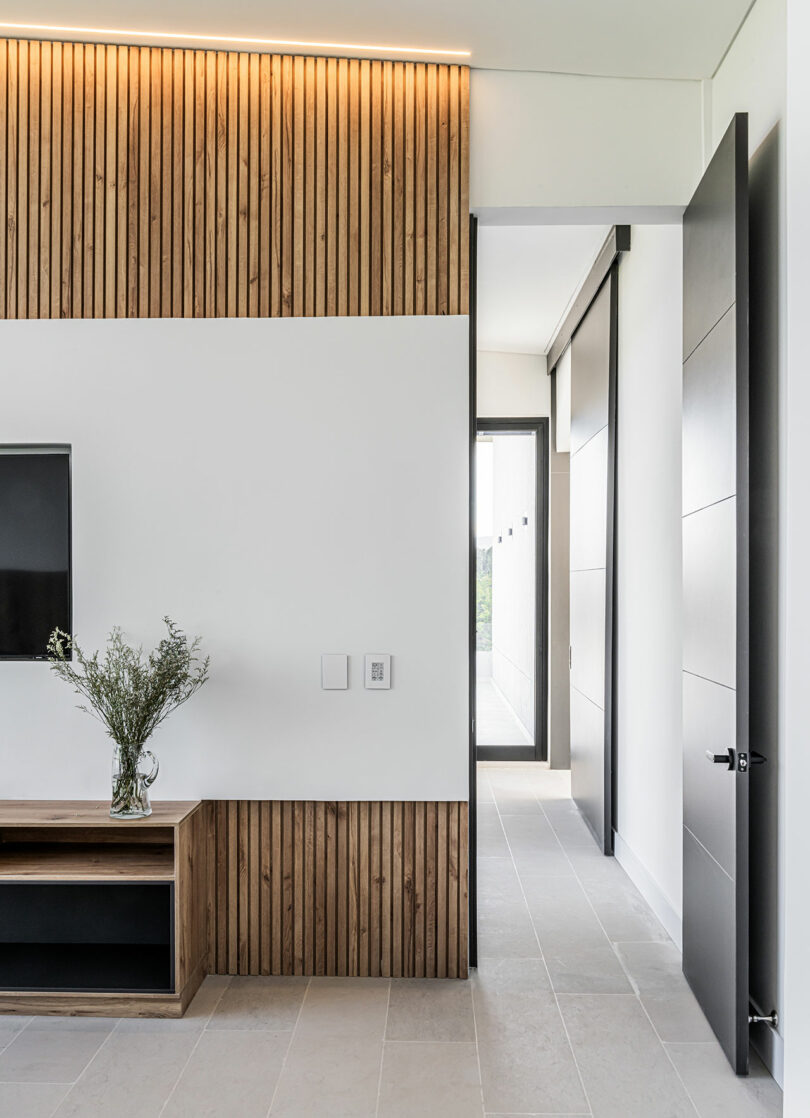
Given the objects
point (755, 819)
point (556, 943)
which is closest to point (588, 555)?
point (556, 943)

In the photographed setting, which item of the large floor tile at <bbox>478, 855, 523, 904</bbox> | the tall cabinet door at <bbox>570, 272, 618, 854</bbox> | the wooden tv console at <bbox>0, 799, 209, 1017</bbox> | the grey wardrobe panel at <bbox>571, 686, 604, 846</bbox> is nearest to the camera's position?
the wooden tv console at <bbox>0, 799, 209, 1017</bbox>

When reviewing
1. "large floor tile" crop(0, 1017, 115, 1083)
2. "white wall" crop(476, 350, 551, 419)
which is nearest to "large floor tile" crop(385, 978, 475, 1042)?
"large floor tile" crop(0, 1017, 115, 1083)

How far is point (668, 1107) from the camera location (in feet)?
7.66

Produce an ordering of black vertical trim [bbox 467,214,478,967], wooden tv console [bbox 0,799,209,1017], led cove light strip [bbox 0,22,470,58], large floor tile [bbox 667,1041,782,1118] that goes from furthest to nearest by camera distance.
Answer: black vertical trim [bbox 467,214,478,967] < led cove light strip [bbox 0,22,470,58] < wooden tv console [bbox 0,799,209,1017] < large floor tile [bbox 667,1041,782,1118]

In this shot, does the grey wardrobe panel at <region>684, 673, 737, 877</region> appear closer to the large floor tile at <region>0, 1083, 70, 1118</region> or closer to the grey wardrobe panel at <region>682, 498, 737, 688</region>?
the grey wardrobe panel at <region>682, 498, 737, 688</region>

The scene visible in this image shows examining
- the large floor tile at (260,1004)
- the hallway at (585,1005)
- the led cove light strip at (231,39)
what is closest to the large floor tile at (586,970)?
the hallway at (585,1005)

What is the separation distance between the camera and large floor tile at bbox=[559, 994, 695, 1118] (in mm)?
2344

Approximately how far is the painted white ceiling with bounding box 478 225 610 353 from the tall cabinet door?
0.70ft

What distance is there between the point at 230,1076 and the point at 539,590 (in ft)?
15.1

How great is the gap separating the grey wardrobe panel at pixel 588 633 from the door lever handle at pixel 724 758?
6.82 ft

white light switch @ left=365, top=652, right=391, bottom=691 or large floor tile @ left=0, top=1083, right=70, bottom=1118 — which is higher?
white light switch @ left=365, top=652, right=391, bottom=691

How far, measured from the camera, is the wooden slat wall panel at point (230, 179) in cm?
314

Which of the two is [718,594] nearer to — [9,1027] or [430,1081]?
[430,1081]

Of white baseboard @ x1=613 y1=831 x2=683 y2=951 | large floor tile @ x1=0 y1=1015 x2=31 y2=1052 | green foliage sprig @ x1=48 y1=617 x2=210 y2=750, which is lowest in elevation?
large floor tile @ x1=0 y1=1015 x2=31 y2=1052
